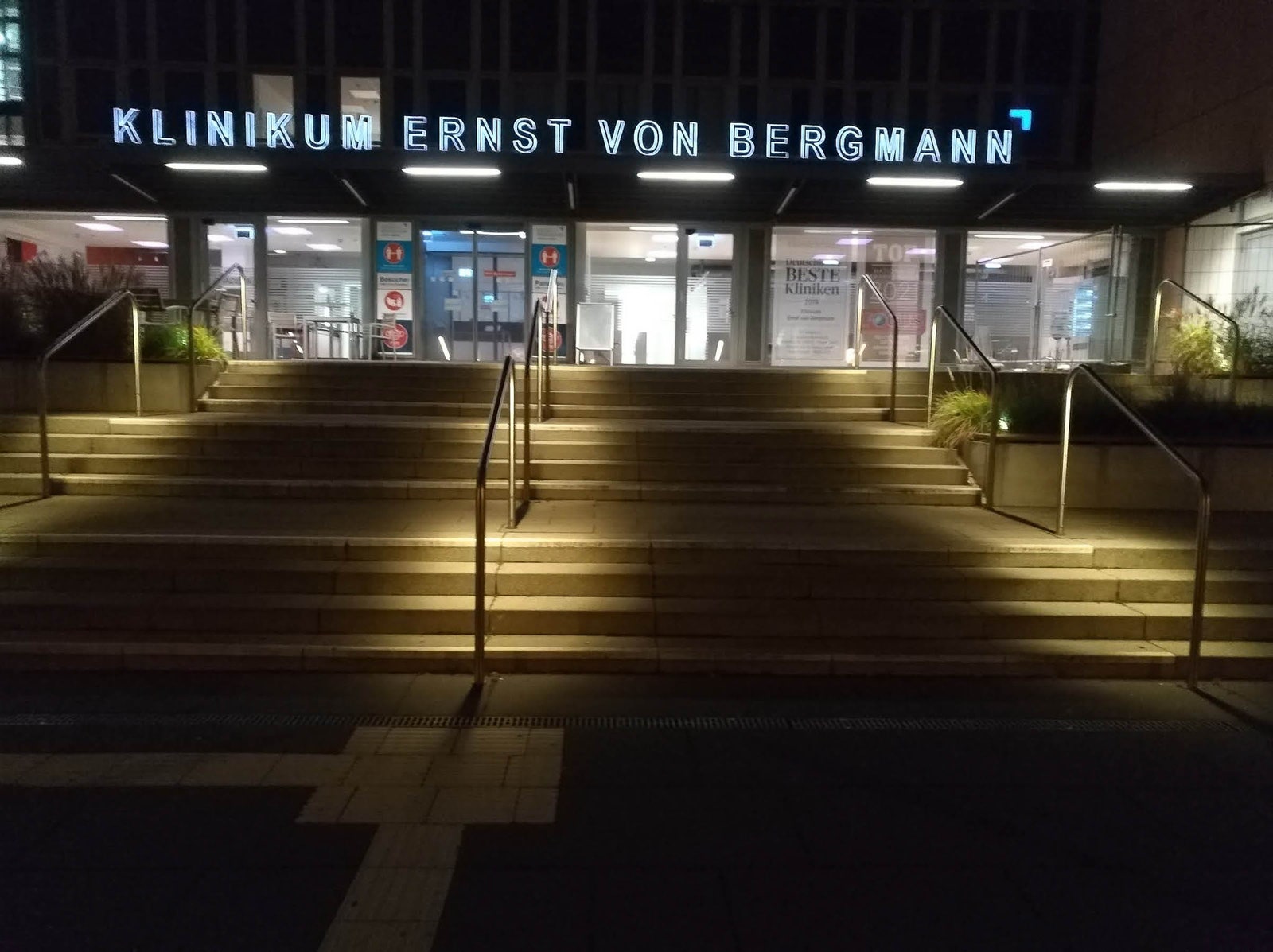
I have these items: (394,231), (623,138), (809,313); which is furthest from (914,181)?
(394,231)

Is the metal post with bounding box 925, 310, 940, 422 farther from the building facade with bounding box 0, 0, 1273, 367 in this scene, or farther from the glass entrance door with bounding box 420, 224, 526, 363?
the glass entrance door with bounding box 420, 224, 526, 363

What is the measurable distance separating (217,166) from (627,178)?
5639mm

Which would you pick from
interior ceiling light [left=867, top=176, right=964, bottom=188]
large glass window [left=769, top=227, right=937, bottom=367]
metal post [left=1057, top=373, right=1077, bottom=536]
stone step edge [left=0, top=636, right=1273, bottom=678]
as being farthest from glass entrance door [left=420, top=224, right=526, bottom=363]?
stone step edge [left=0, top=636, right=1273, bottom=678]

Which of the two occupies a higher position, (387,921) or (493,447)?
(493,447)

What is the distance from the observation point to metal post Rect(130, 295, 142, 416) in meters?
10.7

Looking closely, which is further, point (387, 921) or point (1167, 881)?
point (1167, 881)

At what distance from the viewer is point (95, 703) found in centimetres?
563

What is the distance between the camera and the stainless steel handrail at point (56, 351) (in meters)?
8.80

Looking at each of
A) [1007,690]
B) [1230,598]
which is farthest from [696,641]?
[1230,598]

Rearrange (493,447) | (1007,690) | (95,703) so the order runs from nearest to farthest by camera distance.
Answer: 1. (95,703)
2. (1007,690)
3. (493,447)

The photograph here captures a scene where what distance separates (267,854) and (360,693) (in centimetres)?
193

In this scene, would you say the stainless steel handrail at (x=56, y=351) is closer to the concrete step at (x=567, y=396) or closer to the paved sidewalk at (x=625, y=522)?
the paved sidewalk at (x=625, y=522)

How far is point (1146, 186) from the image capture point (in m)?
13.7

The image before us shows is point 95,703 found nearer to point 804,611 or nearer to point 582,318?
point 804,611
